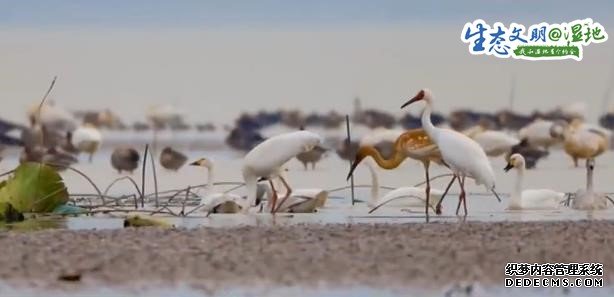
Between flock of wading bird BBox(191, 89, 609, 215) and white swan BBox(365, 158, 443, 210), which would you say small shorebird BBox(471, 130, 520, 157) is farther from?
white swan BBox(365, 158, 443, 210)

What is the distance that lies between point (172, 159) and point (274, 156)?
551 centimetres

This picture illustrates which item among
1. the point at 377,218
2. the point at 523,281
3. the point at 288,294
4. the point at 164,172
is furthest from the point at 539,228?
the point at 164,172

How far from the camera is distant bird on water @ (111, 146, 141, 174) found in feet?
60.3

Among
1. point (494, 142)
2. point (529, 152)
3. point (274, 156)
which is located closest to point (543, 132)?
point (529, 152)

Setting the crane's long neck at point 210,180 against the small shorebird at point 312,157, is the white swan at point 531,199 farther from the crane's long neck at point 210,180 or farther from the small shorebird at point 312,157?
the small shorebird at point 312,157

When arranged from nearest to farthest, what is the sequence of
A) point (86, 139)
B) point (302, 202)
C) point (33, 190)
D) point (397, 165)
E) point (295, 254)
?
point (295, 254), point (33, 190), point (302, 202), point (397, 165), point (86, 139)

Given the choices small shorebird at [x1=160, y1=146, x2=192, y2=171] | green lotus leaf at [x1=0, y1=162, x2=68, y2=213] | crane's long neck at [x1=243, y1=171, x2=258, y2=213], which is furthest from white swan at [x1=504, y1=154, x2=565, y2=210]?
small shorebird at [x1=160, y1=146, x2=192, y2=171]

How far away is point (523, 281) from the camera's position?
7.84 meters

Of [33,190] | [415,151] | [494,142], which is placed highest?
[494,142]

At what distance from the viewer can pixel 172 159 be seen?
60.7 ft

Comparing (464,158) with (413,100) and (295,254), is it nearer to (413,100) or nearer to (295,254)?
(413,100)

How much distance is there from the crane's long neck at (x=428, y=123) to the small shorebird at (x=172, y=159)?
546 cm

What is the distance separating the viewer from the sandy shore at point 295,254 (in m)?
7.95

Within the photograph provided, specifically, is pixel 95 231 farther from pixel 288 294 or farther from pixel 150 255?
pixel 288 294
